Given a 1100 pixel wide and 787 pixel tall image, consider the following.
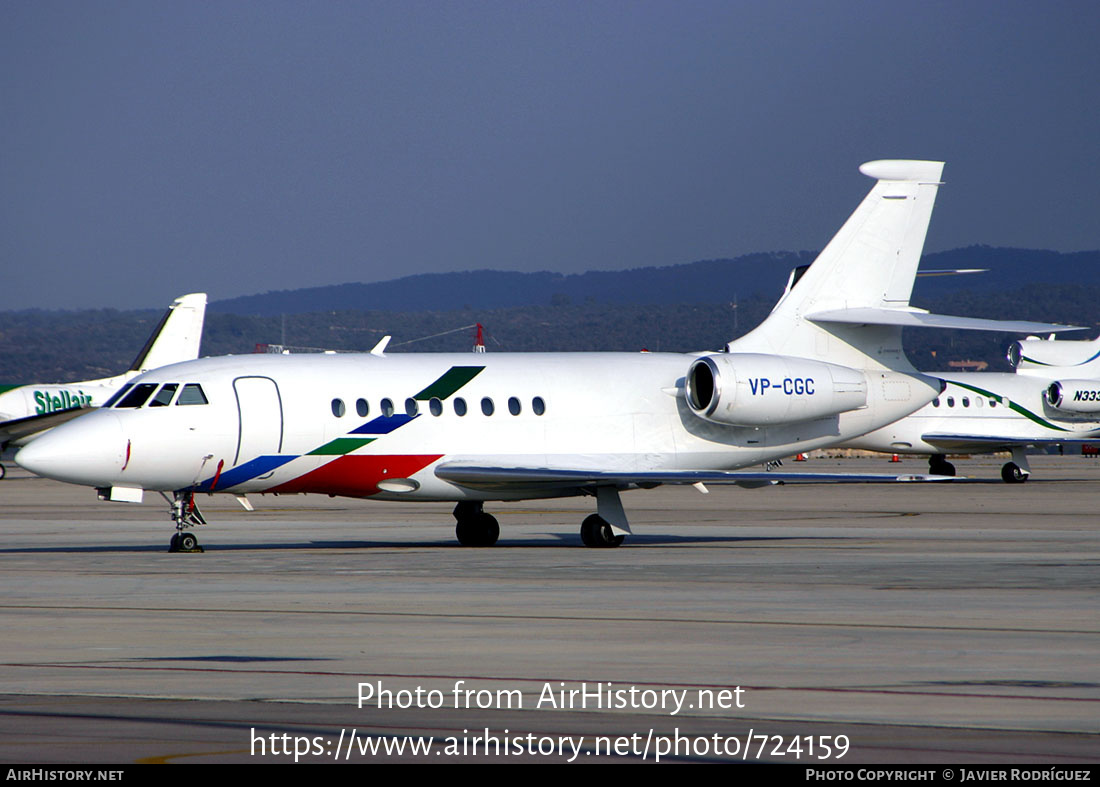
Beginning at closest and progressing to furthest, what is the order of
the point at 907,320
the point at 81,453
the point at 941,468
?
the point at 81,453
the point at 907,320
the point at 941,468

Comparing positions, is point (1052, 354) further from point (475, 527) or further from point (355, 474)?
point (355, 474)

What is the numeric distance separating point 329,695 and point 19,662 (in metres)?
3.00

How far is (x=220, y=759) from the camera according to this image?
24.1 feet

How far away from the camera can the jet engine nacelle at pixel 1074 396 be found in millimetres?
51562

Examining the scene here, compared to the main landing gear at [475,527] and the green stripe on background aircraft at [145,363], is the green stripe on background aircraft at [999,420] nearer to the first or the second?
the green stripe on background aircraft at [145,363]

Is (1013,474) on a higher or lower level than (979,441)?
lower

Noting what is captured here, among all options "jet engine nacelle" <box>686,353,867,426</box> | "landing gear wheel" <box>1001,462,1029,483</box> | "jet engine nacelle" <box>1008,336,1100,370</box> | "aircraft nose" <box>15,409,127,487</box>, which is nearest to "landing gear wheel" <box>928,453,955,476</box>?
"landing gear wheel" <box>1001,462,1029,483</box>

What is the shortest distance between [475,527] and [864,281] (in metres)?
8.05

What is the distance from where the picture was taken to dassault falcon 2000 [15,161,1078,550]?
21.5 m

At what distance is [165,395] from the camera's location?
21.7m

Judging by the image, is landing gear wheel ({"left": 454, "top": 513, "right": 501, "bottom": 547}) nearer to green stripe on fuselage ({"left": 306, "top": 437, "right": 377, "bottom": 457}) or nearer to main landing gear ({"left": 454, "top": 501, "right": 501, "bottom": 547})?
main landing gear ({"left": 454, "top": 501, "right": 501, "bottom": 547})

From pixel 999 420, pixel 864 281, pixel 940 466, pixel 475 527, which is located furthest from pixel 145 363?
pixel 864 281
